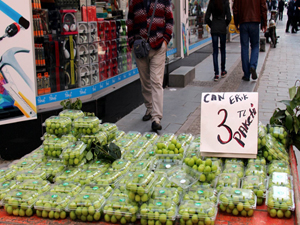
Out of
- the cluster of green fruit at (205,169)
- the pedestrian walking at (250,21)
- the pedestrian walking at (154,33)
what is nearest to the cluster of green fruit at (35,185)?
the cluster of green fruit at (205,169)

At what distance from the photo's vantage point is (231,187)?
2.60 metres

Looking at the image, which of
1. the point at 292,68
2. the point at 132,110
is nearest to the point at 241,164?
the point at 132,110

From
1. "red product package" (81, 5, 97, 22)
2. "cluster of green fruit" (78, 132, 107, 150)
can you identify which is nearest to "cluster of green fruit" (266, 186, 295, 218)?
"cluster of green fruit" (78, 132, 107, 150)

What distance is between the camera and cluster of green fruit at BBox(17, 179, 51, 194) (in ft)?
8.82

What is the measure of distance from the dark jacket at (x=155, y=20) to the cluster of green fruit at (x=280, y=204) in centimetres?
345

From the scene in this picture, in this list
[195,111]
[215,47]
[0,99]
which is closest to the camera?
[0,99]

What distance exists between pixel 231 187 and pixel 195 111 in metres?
4.49

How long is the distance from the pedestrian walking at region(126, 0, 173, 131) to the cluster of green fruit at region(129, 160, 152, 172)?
101 inches

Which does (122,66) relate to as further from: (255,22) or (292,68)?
(292,68)

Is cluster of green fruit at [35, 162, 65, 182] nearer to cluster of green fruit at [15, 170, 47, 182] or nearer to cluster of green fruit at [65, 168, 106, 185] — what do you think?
cluster of green fruit at [15, 170, 47, 182]

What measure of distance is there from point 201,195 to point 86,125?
1260 mm

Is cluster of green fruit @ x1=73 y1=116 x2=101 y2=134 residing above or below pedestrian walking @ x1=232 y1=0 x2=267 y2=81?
below

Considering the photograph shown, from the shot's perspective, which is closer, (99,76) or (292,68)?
(99,76)

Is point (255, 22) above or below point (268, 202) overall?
above
